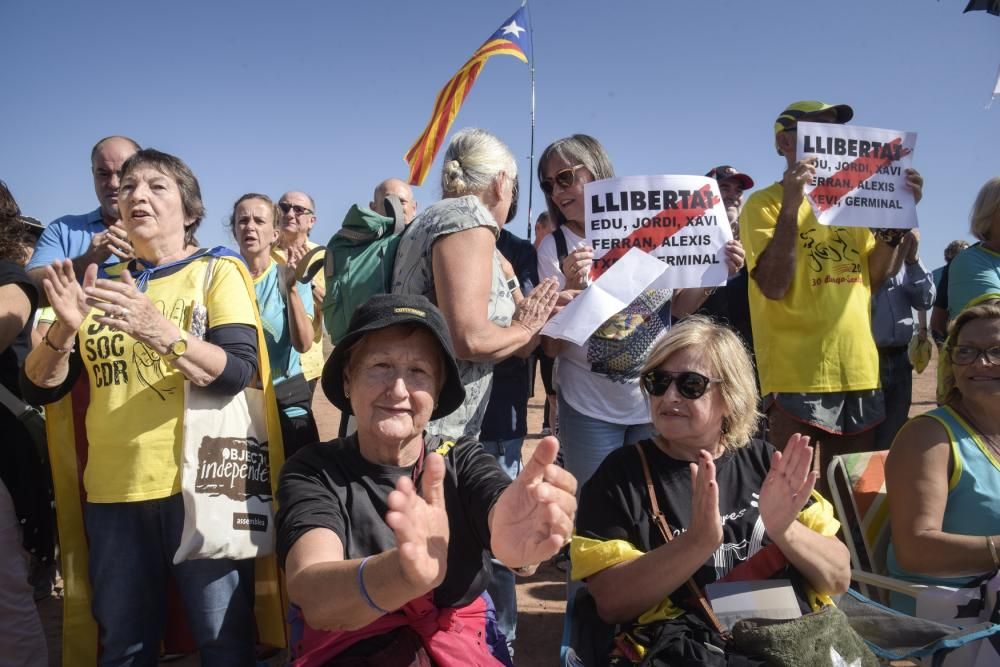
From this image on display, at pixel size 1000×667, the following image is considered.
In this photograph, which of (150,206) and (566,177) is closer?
(150,206)

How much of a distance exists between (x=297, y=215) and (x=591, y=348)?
312 cm

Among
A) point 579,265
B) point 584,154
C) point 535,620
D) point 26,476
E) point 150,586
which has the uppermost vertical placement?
point 584,154

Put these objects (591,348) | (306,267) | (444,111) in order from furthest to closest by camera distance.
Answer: (444,111)
(306,267)
(591,348)

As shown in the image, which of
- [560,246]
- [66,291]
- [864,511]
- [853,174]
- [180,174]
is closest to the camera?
[66,291]

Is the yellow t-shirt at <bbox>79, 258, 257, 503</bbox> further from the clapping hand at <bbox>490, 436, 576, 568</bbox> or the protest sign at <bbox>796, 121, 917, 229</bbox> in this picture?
the protest sign at <bbox>796, 121, 917, 229</bbox>

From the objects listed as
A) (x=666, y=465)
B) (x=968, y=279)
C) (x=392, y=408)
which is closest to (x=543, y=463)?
(x=392, y=408)

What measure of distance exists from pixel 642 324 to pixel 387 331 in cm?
150

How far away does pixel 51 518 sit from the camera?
289 cm

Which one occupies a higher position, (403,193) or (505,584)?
(403,193)

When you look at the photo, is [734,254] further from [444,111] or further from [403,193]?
[444,111]

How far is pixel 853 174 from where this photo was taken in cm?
359

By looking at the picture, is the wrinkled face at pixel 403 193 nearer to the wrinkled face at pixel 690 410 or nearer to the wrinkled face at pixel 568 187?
the wrinkled face at pixel 568 187

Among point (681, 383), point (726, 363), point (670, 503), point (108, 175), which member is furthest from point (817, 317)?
point (108, 175)

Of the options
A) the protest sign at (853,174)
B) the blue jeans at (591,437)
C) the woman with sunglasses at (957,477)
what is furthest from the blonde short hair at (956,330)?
the blue jeans at (591,437)
